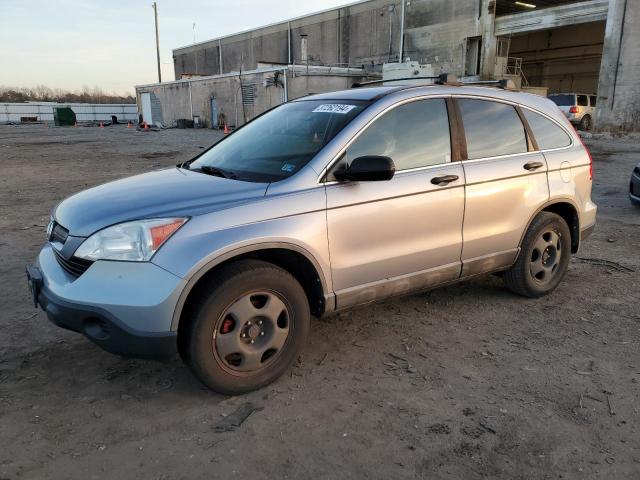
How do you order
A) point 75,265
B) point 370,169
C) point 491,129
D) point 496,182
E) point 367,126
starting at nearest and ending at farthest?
point 75,265 → point 370,169 → point 367,126 → point 496,182 → point 491,129

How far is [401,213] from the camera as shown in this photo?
11.6ft

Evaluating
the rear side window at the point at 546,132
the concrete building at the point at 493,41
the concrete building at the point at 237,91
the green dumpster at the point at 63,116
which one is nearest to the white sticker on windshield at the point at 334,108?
the rear side window at the point at 546,132

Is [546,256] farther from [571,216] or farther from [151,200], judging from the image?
[151,200]

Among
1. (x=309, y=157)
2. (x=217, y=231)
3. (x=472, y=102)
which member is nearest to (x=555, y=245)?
(x=472, y=102)

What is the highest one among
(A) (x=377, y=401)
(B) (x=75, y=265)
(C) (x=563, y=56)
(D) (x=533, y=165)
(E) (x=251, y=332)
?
(C) (x=563, y=56)

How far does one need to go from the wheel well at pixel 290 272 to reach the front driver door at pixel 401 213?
0.13 m

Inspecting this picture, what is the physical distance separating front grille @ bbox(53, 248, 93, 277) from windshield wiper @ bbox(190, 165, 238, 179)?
104 centimetres

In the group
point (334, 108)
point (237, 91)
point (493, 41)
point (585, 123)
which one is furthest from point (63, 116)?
point (334, 108)

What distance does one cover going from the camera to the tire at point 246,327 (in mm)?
2850

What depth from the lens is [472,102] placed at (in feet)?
13.5

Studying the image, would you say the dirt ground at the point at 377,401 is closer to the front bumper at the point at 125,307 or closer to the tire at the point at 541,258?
the tire at the point at 541,258

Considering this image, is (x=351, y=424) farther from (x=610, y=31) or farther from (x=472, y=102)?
(x=610, y=31)

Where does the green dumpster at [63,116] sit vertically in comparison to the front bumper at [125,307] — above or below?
above

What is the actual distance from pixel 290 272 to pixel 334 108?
1.26 meters
